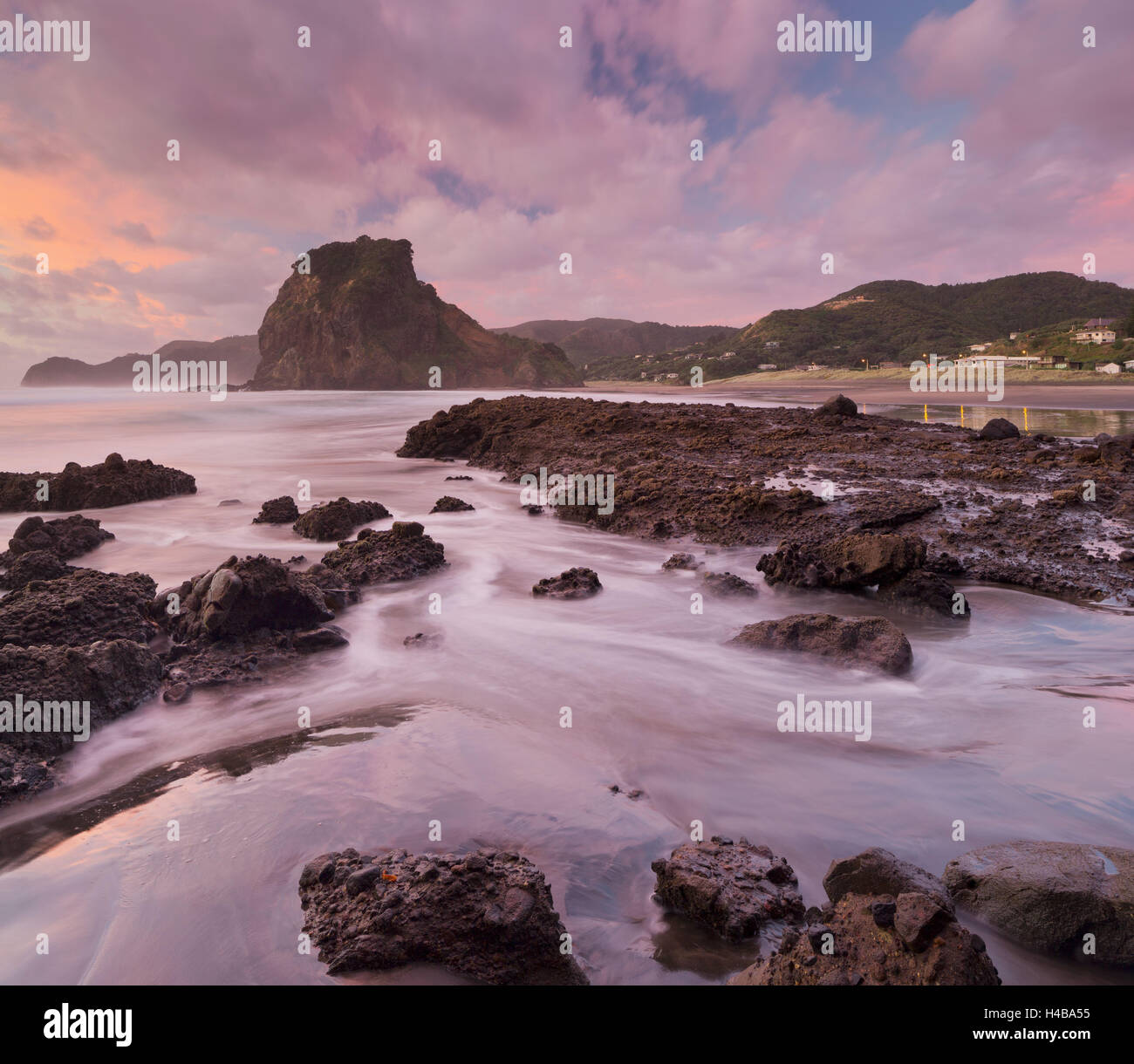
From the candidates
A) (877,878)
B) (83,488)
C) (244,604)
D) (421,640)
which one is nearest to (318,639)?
(244,604)

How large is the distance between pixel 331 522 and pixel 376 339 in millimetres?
147211

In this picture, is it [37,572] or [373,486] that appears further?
[373,486]

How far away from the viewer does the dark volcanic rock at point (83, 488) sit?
1238cm

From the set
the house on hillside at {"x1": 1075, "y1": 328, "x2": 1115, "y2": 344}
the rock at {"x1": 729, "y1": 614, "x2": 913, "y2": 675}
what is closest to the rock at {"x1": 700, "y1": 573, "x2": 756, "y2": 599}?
the rock at {"x1": 729, "y1": 614, "x2": 913, "y2": 675}

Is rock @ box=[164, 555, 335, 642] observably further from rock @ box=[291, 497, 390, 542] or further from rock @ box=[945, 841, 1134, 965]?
rock @ box=[945, 841, 1134, 965]

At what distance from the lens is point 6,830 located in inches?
135

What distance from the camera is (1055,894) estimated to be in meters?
2.61

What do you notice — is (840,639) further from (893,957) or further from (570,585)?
(893,957)

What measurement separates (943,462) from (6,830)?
12.8 m

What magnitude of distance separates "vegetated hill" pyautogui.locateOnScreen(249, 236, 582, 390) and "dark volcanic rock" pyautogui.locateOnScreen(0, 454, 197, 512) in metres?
130

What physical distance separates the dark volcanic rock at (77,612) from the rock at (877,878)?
5.74m

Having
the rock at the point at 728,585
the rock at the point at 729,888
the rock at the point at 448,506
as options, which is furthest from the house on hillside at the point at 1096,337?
the rock at the point at 729,888
